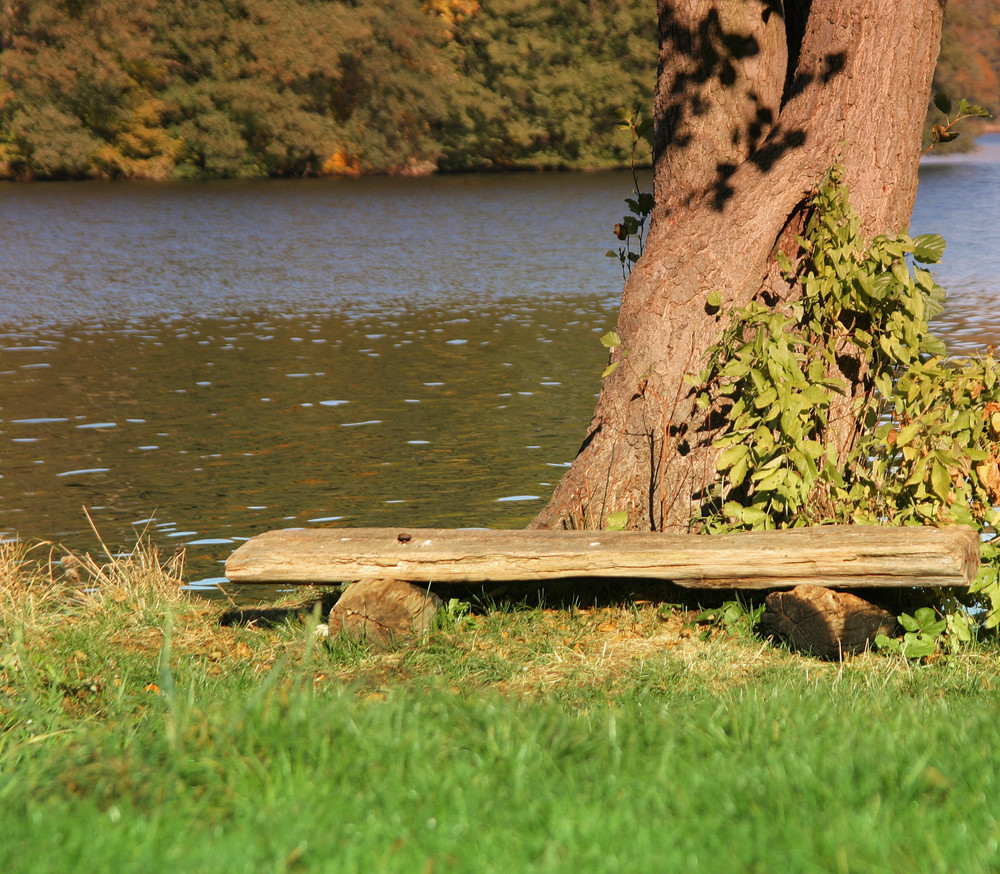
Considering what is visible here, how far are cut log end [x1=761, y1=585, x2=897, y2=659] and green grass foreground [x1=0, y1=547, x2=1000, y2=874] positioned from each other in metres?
0.62

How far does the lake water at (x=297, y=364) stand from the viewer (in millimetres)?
10239

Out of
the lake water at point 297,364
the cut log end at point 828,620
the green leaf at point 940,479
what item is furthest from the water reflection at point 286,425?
the green leaf at point 940,479

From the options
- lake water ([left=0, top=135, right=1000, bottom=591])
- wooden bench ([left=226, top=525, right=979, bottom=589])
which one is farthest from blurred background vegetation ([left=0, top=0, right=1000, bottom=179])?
wooden bench ([left=226, top=525, right=979, bottom=589])

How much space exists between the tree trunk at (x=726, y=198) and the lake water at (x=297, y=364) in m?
3.07

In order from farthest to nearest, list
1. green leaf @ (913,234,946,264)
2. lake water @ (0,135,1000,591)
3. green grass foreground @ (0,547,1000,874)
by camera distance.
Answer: lake water @ (0,135,1000,591), green leaf @ (913,234,946,264), green grass foreground @ (0,547,1000,874)

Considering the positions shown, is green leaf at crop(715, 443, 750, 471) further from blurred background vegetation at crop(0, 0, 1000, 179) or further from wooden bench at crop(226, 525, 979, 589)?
blurred background vegetation at crop(0, 0, 1000, 179)

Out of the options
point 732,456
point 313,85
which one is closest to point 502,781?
point 732,456

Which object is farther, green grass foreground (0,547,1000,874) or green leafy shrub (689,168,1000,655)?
green leafy shrub (689,168,1000,655)

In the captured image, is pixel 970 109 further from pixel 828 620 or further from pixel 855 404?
pixel 828 620

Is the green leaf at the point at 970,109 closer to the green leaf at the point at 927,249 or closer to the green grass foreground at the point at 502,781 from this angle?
the green leaf at the point at 927,249

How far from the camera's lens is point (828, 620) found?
5.45m

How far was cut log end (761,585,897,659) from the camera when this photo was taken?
545 centimetres

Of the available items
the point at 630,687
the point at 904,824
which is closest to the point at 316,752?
the point at 904,824

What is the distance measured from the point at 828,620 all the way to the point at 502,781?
8.51ft
